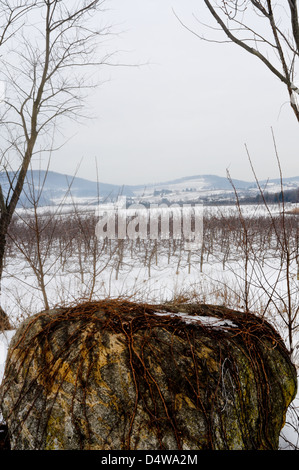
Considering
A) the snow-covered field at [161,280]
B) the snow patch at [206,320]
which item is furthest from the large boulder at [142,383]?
the snow-covered field at [161,280]

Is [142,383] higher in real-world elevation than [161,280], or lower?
higher

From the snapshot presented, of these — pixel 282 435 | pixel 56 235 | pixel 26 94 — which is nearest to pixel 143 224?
pixel 56 235

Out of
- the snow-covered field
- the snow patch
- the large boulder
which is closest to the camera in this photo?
the large boulder

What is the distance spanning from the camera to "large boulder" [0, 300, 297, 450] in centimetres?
158

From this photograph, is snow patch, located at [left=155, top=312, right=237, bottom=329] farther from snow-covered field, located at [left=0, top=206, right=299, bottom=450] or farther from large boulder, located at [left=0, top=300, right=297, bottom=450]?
snow-covered field, located at [left=0, top=206, right=299, bottom=450]

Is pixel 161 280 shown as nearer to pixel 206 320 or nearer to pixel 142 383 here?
pixel 206 320

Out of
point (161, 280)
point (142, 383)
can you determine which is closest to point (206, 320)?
point (142, 383)

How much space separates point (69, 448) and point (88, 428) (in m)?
0.16

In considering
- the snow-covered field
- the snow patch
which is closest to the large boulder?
the snow patch

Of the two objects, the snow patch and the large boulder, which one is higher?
the snow patch

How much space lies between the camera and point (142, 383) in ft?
5.42
